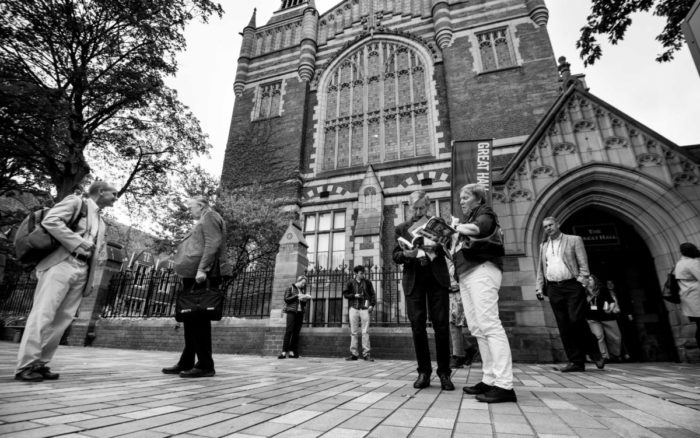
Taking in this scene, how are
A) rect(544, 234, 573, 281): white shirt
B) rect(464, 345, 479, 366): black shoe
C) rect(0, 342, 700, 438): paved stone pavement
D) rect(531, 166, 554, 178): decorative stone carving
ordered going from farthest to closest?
rect(531, 166, 554, 178): decorative stone carving < rect(464, 345, 479, 366): black shoe < rect(544, 234, 573, 281): white shirt < rect(0, 342, 700, 438): paved stone pavement

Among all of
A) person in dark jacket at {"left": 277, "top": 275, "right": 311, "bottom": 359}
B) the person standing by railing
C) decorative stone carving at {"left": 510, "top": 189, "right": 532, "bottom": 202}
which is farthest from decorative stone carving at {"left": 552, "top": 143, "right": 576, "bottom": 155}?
the person standing by railing

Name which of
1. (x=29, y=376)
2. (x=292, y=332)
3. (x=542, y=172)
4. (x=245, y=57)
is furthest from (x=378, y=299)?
(x=245, y=57)

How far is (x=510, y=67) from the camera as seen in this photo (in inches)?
573

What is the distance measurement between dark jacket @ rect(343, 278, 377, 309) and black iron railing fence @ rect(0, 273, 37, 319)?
12789mm

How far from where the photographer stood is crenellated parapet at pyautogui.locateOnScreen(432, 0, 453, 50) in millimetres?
16031

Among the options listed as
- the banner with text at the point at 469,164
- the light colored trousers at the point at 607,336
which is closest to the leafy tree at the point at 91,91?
the banner with text at the point at 469,164

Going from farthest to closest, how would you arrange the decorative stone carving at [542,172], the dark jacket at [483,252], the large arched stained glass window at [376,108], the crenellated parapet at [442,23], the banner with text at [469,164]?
the crenellated parapet at [442,23] < the large arched stained glass window at [376,108] < the banner with text at [469,164] < the decorative stone carving at [542,172] < the dark jacket at [483,252]

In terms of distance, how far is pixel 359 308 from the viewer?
7.58 metres

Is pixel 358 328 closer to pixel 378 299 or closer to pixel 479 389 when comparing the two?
pixel 378 299

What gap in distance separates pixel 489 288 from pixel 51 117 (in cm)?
1174

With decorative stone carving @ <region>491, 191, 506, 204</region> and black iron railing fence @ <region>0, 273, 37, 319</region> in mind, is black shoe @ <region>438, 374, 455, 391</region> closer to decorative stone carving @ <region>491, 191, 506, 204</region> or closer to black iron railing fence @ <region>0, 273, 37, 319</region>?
decorative stone carving @ <region>491, 191, 506, 204</region>

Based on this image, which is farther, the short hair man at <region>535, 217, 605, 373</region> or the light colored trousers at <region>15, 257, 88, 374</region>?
the short hair man at <region>535, 217, 605, 373</region>

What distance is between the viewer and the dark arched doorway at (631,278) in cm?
824

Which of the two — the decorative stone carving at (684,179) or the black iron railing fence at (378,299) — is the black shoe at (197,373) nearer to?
the black iron railing fence at (378,299)
